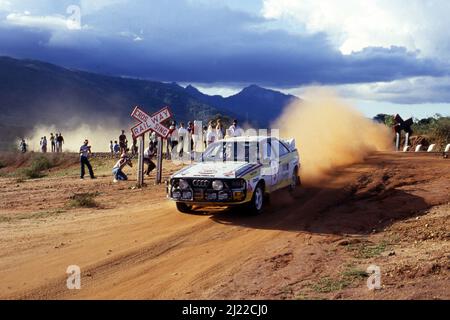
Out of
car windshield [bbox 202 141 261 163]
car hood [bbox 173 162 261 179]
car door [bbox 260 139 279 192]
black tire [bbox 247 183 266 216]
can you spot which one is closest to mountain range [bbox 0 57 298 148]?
car windshield [bbox 202 141 261 163]

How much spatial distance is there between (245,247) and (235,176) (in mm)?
2266

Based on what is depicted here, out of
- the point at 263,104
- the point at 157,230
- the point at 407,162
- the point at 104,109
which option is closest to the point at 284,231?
the point at 157,230

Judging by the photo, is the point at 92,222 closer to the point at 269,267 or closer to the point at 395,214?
the point at 269,267

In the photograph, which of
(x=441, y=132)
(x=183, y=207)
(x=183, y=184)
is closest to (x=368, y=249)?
(x=183, y=184)

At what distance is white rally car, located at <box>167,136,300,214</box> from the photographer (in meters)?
11.4

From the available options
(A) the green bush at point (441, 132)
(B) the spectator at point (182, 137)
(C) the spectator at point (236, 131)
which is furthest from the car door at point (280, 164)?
(A) the green bush at point (441, 132)

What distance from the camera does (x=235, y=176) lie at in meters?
11.3

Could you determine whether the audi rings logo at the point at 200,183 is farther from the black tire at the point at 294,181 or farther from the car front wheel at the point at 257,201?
the black tire at the point at 294,181

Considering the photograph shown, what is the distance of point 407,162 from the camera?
19656 mm

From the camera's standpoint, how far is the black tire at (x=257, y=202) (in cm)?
1174

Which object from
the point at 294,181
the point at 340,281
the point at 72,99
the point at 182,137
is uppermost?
the point at 72,99

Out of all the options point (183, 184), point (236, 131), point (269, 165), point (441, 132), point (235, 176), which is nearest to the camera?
point (235, 176)

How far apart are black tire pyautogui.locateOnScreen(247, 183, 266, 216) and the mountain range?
9607 cm

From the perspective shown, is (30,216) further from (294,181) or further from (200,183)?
(294,181)
